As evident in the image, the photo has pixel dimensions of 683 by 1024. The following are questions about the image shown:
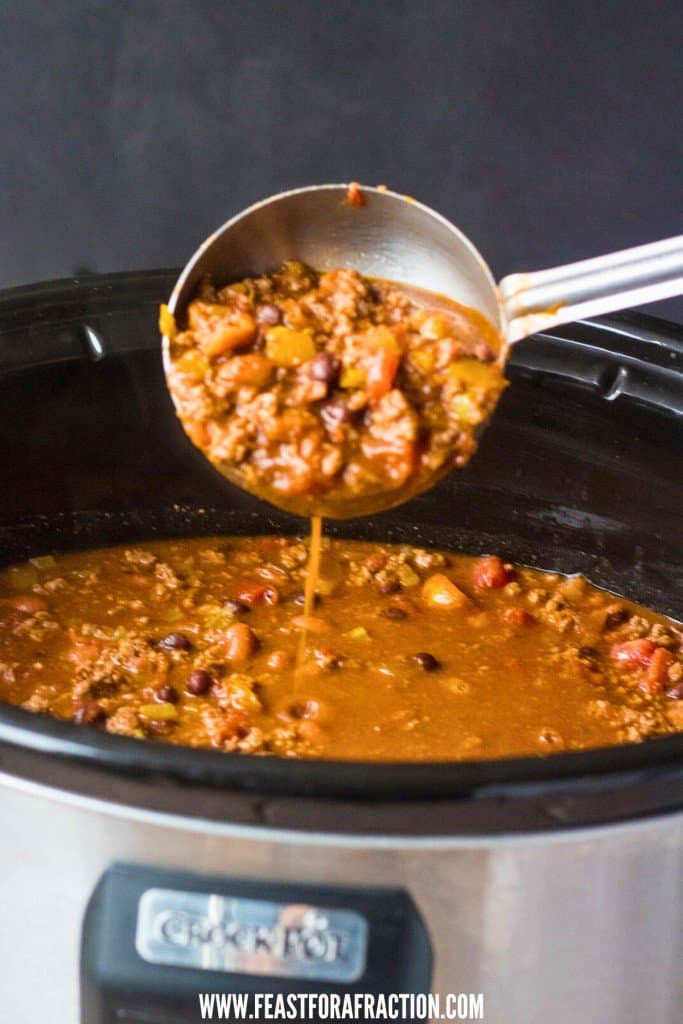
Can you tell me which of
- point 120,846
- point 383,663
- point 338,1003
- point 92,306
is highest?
point 92,306

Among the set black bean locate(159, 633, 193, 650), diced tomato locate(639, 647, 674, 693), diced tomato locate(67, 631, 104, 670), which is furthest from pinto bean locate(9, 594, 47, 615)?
diced tomato locate(639, 647, 674, 693)

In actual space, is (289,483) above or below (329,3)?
below

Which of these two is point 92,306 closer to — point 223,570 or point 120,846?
point 223,570

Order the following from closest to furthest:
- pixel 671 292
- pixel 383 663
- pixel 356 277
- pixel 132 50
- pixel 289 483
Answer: pixel 671 292 → pixel 289 483 → pixel 356 277 → pixel 383 663 → pixel 132 50

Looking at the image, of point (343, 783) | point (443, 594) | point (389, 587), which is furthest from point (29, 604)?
point (343, 783)

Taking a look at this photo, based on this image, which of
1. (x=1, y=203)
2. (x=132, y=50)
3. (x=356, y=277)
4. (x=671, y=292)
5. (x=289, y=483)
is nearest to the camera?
(x=671, y=292)

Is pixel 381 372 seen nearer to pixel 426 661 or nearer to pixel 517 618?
pixel 426 661

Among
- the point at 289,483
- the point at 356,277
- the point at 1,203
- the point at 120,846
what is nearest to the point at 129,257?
the point at 1,203

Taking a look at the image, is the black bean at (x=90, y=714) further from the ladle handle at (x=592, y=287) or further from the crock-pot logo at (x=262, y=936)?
the ladle handle at (x=592, y=287)
